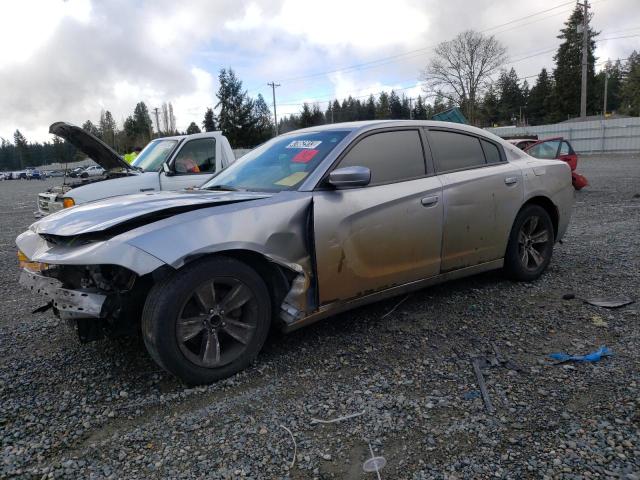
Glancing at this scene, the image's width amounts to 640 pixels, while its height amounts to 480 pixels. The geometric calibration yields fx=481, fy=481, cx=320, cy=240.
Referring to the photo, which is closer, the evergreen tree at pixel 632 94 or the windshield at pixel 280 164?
the windshield at pixel 280 164

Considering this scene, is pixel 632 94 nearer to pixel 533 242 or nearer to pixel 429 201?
pixel 533 242

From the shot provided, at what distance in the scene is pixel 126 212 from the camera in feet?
9.68

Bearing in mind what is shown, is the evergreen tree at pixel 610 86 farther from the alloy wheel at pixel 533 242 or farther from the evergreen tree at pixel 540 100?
the alloy wheel at pixel 533 242

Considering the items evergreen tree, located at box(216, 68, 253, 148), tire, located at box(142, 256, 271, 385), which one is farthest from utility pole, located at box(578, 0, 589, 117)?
tire, located at box(142, 256, 271, 385)

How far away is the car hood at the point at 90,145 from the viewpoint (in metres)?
6.83

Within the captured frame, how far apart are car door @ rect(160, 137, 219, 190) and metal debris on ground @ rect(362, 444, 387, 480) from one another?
18.8ft

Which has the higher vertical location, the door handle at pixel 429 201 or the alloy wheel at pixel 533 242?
the door handle at pixel 429 201

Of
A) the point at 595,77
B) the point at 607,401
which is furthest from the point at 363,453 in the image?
the point at 595,77

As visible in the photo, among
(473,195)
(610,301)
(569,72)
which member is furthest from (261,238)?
(569,72)

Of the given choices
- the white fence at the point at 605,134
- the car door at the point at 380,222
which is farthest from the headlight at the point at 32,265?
the white fence at the point at 605,134

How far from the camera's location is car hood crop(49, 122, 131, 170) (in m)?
6.83

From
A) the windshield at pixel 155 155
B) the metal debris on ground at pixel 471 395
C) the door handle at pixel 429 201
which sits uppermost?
the windshield at pixel 155 155

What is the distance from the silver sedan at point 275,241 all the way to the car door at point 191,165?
3.51 metres

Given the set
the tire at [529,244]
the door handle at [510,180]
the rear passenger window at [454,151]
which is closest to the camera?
the rear passenger window at [454,151]
